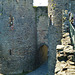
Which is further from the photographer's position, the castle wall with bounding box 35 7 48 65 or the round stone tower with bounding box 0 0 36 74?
the castle wall with bounding box 35 7 48 65

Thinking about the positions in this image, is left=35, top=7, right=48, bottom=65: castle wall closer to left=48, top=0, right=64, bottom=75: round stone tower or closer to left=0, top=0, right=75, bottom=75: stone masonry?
left=0, top=0, right=75, bottom=75: stone masonry

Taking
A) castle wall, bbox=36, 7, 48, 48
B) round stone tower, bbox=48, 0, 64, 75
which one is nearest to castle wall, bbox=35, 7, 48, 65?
castle wall, bbox=36, 7, 48, 48

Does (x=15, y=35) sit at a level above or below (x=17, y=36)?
above

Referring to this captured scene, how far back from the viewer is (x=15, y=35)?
52.6 ft

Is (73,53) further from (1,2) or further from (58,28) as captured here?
(1,2)

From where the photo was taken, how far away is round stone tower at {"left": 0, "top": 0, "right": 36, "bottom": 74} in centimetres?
1577

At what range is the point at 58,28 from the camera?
39.6 ft

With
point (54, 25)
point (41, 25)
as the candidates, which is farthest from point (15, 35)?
point (54, 25)

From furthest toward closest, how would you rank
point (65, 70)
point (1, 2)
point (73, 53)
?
point (1, 2) → point (73, 53) → point (65, 70)

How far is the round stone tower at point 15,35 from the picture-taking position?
51.8 ft

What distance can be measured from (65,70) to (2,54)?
12.8 meters

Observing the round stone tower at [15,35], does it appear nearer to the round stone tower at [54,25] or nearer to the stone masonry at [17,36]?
the stone masonry at [17,36]

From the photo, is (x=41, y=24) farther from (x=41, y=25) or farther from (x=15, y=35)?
(x=15, y=35)

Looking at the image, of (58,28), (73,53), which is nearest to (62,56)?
(73,53)
